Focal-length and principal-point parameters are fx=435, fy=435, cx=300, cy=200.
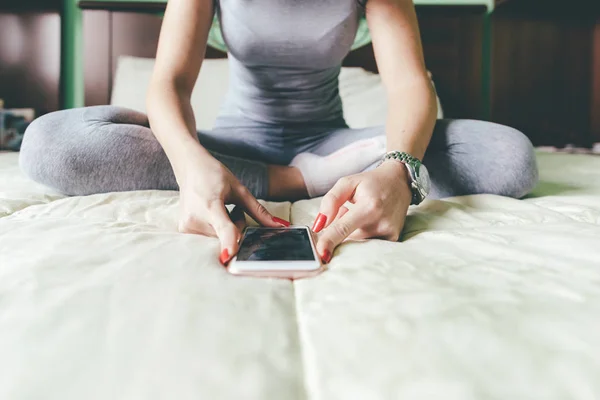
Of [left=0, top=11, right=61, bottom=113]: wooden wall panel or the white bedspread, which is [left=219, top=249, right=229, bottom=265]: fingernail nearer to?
the white bedspread

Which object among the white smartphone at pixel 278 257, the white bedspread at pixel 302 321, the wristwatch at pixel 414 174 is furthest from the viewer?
the wristwatch at pixel 414 174

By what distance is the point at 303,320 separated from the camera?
1.00 ft

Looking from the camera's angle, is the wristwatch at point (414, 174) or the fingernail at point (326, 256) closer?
the fingernail at point (326, 256)

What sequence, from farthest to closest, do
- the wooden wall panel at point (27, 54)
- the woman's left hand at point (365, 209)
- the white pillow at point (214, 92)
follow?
the wooden wall panel at point (27, 54), the white pillow at point (214, 92), the woman's left hand at point (365, 209)

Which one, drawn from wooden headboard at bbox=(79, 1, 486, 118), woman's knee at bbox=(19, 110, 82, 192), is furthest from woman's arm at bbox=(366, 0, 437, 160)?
wooden headboard at bbox=(79, 1, 486, 118)

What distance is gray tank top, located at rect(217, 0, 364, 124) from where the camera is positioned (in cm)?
92

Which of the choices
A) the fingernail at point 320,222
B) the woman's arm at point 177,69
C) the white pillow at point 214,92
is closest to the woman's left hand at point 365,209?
the fingernail at point 320,222

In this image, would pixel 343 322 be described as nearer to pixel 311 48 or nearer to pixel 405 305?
pixel 405 305

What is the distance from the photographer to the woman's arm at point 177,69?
0.70m

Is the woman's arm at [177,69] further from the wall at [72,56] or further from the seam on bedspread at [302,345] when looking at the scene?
the wall at [72,56]

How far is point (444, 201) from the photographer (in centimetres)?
71

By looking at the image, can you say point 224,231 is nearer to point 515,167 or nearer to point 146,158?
point 146,158

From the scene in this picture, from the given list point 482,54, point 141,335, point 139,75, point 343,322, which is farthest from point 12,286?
point 482,54

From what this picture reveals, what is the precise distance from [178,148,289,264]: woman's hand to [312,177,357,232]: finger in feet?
0.19
